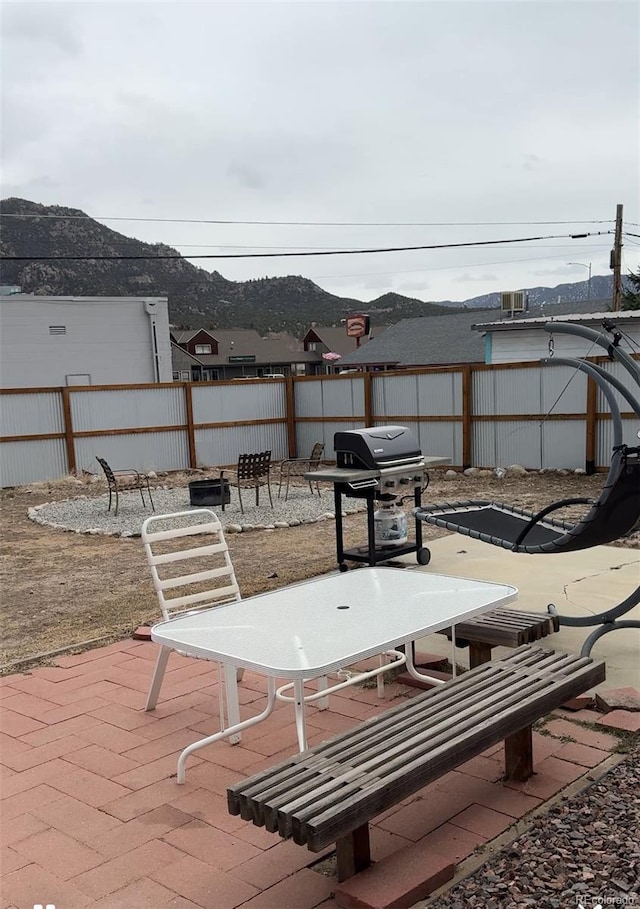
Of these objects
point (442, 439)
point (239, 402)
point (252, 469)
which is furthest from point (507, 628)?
point (239, 402)

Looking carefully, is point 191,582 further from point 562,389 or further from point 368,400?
point 368,400

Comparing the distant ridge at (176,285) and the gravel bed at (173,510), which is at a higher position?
the distant ridge at (176,285)

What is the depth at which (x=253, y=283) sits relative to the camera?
Result: 70.9 metres

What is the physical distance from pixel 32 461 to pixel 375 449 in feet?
31.1

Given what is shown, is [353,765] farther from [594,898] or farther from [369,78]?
[369,78]

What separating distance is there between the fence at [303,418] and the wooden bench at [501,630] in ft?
27.4

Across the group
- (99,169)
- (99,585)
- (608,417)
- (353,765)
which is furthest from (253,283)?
(353,765)

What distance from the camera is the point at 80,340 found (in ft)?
89.2

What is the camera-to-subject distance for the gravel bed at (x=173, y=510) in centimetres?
955

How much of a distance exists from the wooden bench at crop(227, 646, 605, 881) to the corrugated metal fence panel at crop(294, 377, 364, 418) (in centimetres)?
1247

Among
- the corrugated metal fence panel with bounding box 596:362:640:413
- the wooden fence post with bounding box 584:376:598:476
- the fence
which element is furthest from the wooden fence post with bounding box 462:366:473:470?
the corrugated metal fence panel with bounding box 596:362:640:413

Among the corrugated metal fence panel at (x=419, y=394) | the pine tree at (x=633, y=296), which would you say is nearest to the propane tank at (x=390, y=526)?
the corrugated metal fence panel at (x=419, y=394)

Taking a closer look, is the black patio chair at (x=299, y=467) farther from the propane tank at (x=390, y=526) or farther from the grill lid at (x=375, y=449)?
the grill lid at (x=375, y=449)

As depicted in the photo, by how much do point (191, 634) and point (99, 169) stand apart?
14.6m
